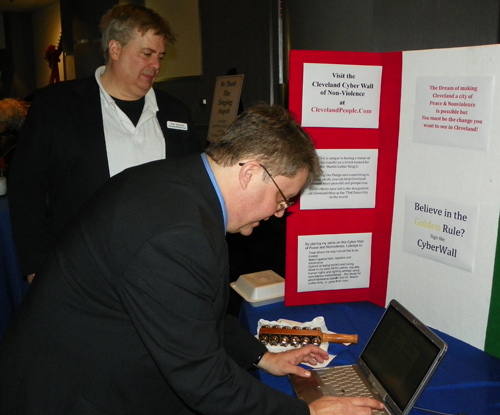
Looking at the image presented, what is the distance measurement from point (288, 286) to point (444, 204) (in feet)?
1.94

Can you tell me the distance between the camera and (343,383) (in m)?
1.20

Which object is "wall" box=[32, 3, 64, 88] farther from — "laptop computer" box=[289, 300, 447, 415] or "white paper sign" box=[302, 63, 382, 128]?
"laptop computer" box=[289, 300, 447, 415]

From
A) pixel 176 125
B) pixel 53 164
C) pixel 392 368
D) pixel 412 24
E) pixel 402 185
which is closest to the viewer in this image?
pixel 392 368

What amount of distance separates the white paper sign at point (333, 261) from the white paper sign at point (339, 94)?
396 millimetres

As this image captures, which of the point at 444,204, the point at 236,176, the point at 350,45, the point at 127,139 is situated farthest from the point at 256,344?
the point at 350,45

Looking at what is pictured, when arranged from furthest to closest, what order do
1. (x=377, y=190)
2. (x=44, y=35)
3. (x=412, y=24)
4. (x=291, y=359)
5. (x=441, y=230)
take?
(x=44, y=35), (x=412, y=24), (x=377, y=190), (x=441, y=230), (x=291, y=359)

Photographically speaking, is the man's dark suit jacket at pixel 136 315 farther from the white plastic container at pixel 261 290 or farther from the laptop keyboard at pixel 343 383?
the white plastic container at pixel 261 290

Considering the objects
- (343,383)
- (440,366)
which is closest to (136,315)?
(343,383)

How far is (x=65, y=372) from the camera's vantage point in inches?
36.7

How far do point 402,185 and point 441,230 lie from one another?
8.1 inches

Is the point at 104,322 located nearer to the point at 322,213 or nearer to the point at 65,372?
the point at 65,372

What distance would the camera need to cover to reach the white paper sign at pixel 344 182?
64.3 inches

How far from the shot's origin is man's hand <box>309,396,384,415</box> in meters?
1.00

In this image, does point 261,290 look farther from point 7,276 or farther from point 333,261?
point 7,276
